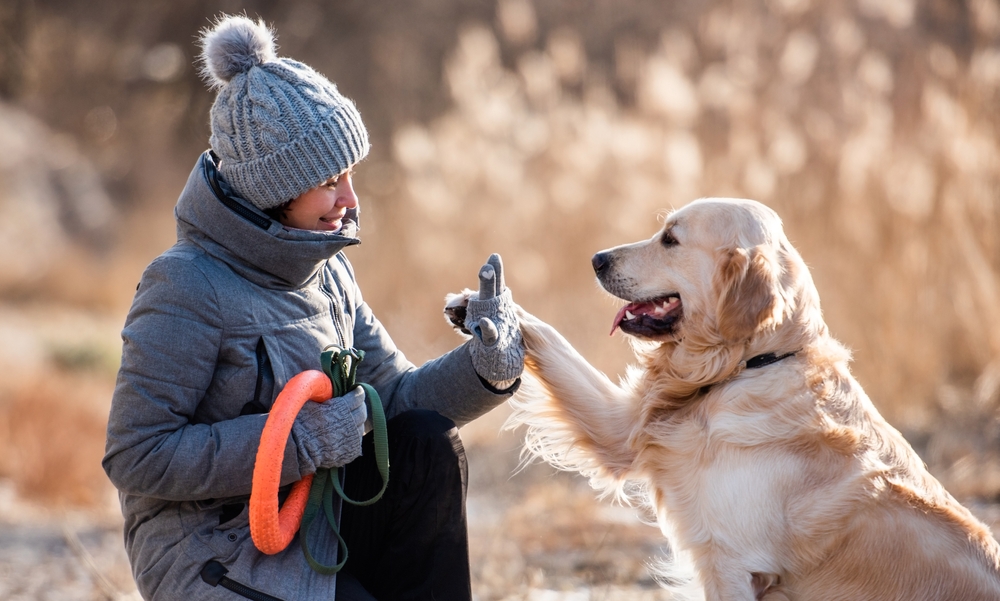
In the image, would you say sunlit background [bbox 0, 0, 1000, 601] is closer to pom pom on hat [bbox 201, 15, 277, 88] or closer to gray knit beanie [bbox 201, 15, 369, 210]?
gray knit beanie [bbox 201, 15, 369, 210]

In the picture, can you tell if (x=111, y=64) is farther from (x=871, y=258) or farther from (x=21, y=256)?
(x=871, y=258)

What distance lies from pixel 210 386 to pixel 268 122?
1.89 ft

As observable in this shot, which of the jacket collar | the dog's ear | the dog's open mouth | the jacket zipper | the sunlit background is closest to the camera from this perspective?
the jacket collar

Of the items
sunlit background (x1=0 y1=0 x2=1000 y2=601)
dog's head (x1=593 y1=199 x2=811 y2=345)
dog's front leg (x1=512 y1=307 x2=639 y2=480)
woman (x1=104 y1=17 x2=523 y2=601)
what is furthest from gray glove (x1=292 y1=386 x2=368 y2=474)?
sunlit background (x1=0 y1=0 x2=1000 y2=601)

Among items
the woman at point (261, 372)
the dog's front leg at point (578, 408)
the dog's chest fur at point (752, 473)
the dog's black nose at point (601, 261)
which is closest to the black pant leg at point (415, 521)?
the woman at point (261, 372)

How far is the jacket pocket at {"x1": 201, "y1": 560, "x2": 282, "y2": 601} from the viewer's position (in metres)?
1.83

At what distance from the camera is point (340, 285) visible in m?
2.28

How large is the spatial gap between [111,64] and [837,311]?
11344 millimetres

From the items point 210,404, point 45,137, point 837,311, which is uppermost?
point 45,137

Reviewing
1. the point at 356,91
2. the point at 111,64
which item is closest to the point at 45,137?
the point at 111,64

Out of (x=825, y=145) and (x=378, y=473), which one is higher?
(x=825, y=145)

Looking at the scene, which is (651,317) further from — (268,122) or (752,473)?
(268,122)

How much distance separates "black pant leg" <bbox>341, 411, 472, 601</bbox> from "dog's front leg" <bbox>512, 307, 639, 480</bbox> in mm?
456

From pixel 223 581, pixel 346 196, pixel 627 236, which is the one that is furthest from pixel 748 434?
pixel 627 236
